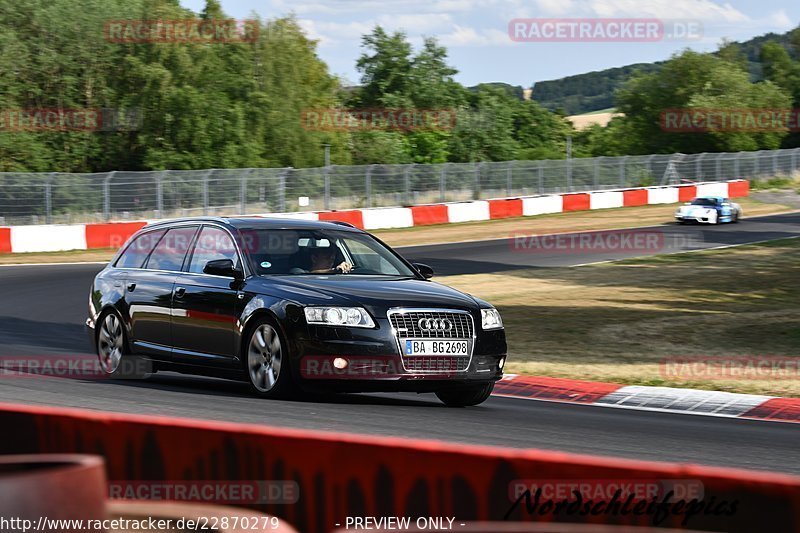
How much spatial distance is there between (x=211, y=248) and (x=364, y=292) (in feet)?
5.83

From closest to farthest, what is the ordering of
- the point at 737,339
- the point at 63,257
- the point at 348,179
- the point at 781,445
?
the point at 781,445
the point at 737,339
the point at 63,257
the point at 348,179

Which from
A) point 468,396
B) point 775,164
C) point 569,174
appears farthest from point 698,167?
point 468,396

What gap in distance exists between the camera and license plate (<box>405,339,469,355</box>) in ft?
32.0

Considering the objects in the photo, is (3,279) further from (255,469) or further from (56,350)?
(255,469)

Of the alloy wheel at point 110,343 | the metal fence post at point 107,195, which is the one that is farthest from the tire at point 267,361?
the metal fence post at point 107,195

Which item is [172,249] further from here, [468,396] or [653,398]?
[653,398]

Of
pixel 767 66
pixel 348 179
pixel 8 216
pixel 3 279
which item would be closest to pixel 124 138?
pixel 348 179

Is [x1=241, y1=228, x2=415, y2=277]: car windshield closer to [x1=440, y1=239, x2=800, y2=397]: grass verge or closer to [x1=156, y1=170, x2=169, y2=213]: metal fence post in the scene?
[x1=440, y1=239, x2=800, y2=397]: grass verge

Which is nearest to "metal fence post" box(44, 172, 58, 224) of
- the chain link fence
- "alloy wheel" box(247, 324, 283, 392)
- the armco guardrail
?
the chain link fence

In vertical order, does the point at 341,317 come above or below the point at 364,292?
below

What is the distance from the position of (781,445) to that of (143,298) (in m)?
5.77

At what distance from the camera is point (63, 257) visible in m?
30.8

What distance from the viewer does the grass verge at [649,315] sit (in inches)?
542

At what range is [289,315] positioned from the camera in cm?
976
